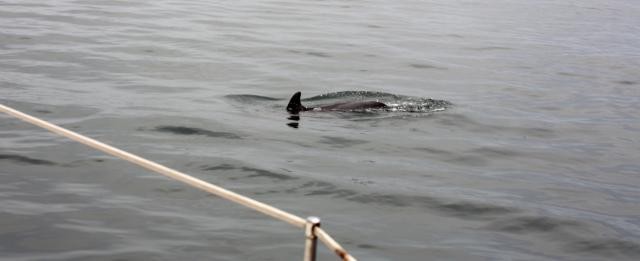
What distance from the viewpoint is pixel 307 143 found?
10414 millimetres

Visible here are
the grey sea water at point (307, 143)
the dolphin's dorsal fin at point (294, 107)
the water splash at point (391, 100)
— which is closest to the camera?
the grey sea water at point (307, 143)

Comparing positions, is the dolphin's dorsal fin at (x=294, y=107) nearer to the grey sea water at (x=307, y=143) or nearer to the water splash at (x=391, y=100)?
the grey sea water at (x=307, y=143)

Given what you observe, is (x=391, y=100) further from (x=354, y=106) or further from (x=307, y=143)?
(x=307, y=143)

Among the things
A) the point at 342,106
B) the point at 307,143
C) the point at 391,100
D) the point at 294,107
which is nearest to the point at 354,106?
the point at 342,106

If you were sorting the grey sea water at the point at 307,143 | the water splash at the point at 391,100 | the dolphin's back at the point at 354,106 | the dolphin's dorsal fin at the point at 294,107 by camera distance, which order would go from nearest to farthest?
the grey sea water at the point at 307,143 < the dolphin's dorsal fin at the point at 294,107 < the dolphin's back at the point at 354,106 < the water splash at the point at 391,100

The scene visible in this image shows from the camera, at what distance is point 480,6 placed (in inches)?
1210

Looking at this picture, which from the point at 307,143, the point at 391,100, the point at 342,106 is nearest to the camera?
the point at 307,143

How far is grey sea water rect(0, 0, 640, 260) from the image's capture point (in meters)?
7.33

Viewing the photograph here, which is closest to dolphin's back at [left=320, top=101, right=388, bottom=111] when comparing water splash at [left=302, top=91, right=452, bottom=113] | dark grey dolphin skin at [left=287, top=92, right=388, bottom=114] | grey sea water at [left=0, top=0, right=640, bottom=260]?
dark grey dolphin skin at [left=287, top=92, right=388, bottom=114]

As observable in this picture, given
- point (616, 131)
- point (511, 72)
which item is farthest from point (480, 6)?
point (616, 131)

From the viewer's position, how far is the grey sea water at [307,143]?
7.33 m

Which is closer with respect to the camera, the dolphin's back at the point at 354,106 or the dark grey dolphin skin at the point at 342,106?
the dark grey dolphin skin at the point at 342,106

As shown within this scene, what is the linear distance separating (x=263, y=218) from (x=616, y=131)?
22.2 ft

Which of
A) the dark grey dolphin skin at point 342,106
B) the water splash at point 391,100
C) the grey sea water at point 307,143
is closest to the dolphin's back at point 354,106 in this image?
the dark grey dolphin skin at point 342,106
